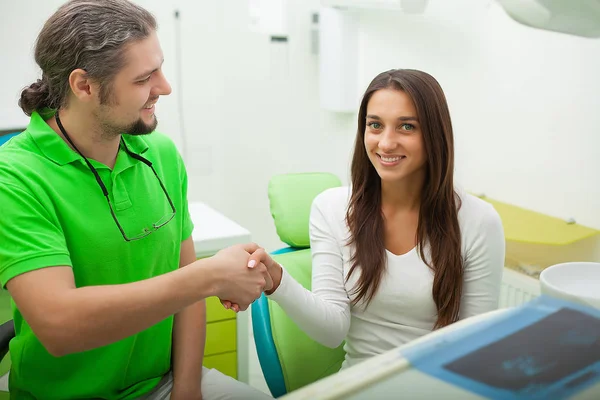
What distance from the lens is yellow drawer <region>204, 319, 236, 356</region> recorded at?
5.89 feet

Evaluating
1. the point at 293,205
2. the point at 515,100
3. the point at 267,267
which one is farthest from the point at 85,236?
the point at 515,100

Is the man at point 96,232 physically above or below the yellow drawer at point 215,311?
above

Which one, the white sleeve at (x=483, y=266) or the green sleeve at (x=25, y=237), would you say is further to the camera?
the white sleeve at (x=483, y=266)

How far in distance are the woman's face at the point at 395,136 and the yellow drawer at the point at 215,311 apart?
704mm

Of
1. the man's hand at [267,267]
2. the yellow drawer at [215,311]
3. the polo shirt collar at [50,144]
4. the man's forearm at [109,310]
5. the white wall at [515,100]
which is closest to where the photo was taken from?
the man's forearm at [109,310]

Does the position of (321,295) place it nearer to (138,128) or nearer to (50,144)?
(138,128)

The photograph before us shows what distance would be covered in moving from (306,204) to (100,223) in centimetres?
66

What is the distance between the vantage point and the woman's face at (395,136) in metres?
1.30

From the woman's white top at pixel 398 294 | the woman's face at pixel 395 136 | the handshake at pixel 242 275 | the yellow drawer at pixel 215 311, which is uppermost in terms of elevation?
the woman's face at pixel 395 136

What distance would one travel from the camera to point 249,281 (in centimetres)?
116

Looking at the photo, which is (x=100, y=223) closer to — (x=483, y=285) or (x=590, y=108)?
(x=483, y=285)

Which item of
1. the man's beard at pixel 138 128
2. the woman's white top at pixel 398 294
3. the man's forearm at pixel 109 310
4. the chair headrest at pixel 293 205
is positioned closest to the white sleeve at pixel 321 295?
the woman's white top at pixel 398 294

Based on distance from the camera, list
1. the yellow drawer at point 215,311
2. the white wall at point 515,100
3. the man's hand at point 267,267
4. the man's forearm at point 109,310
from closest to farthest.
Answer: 1. the man's forearm at point 109,310
2. the man's hand at point 267,267
3. the white wall at point 515,100
4. the yellow drawer at point 215,311

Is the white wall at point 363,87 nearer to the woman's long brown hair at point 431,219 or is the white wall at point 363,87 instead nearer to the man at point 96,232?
the woman's long brown hair at point 431,219
